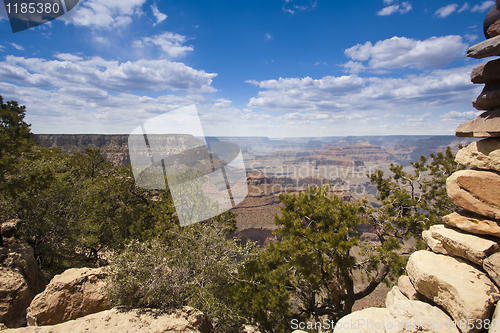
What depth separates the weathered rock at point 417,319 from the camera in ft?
13.7

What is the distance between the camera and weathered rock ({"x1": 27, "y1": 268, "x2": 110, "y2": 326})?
576cm

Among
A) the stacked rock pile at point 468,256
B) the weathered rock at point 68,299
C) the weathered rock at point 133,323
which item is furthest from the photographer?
the weathered rock at point 68,299

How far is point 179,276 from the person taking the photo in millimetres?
6484

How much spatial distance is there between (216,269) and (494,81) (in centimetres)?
886

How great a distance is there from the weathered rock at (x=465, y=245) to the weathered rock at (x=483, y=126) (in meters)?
2.22

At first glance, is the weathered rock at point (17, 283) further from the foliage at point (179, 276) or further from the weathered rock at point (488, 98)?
the weathered rock at point (488, 98)

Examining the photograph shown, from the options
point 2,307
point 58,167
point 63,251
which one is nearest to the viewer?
point 2,307

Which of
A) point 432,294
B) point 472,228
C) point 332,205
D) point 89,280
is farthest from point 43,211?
point 472,228

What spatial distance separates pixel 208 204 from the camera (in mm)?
13328

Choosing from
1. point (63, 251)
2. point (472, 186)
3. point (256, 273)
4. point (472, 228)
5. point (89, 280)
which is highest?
point (472, 186)

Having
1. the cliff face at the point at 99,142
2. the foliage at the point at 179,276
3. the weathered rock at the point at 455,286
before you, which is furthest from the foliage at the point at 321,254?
the cliff face at the point at 99,142

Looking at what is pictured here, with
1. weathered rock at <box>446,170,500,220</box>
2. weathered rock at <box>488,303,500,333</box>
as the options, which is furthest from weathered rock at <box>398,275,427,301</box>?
weathered rock at <box>446,170,500,220</box>

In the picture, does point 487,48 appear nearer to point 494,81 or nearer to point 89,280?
point 494,81

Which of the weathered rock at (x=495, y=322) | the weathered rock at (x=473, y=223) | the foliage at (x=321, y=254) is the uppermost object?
the weathered rock at (x=473, y=223)
